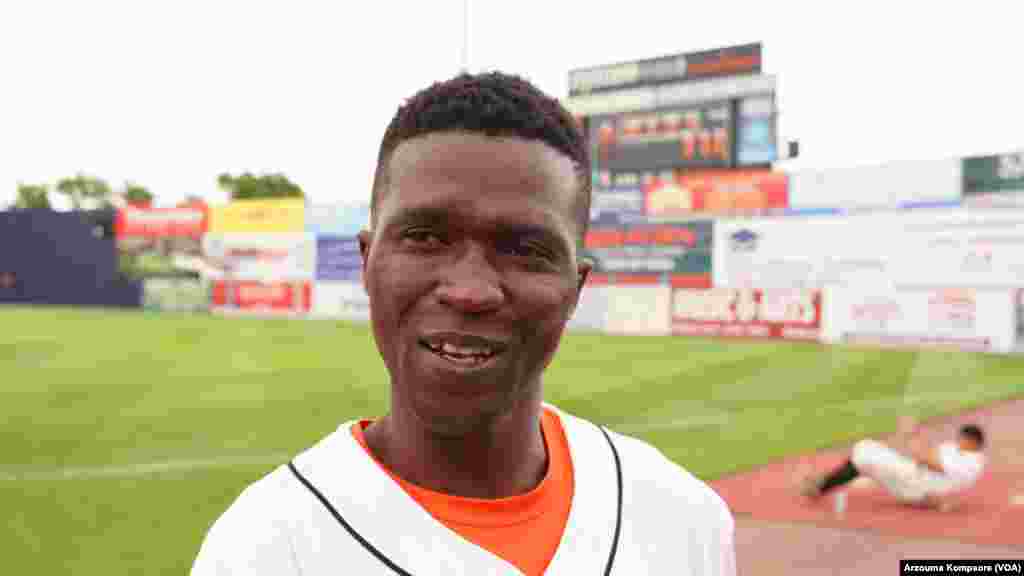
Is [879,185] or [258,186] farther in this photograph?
[258,186]

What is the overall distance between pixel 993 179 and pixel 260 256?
2515cm

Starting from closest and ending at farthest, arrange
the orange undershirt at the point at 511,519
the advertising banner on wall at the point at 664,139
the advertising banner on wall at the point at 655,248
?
the orange undershirt at the point at 511,519, the advertising banner on wall at the point at 655,248, the advertising banner on wall at the point at 664,139

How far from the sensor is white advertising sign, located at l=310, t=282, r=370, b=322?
32.0 metres

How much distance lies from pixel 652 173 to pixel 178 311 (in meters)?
19.4

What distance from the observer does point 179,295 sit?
1441 inches

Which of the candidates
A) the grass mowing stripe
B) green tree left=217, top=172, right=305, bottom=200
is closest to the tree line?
green tree left=217, top=172, right=305, bottom=200

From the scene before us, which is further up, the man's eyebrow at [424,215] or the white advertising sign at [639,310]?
the man's eyebrow at [424,215]

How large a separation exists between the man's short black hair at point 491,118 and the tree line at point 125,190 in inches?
2616

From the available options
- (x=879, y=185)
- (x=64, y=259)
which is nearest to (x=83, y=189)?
(x=64, y=259)

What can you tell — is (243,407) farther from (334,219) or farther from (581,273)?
(334,219)


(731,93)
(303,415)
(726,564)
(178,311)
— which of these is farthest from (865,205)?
(178,311)

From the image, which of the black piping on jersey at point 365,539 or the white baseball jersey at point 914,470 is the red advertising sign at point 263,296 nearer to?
the white baseball jersey at point 914,470

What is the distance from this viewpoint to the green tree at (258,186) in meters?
66.3

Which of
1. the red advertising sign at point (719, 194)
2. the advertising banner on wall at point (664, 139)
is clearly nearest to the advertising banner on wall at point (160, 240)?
the advertising banner on wall at point (664, 139)
